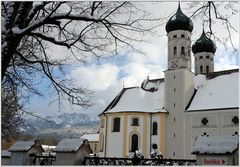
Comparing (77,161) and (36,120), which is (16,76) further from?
(77,161)

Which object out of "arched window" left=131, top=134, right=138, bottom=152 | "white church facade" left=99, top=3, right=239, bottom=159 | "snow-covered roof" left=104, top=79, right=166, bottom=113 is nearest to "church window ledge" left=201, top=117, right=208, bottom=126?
"white church facade" left=99, top=3, right=239, bottom=159

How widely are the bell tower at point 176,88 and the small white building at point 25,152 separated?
43.9 feet

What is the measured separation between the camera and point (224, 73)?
2194 centimetres

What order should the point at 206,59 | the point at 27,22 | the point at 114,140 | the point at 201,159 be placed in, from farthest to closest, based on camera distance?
the point at 206,59 < the point at 114,140 < the point at 201,159 < the point at 27,22

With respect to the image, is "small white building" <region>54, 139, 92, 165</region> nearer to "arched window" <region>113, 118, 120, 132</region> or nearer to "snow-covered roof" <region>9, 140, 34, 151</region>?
"snow-covered roof" <region>9, 140, 34, 151</region>

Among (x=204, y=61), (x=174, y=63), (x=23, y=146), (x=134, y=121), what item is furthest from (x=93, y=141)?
(x=23, y=146)

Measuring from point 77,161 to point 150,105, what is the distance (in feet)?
52.0

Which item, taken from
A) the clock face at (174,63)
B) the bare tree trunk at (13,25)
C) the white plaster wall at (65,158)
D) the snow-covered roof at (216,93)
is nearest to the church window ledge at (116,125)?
the snow-covered roof at (216,93)

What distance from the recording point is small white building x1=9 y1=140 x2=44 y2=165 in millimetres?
7023

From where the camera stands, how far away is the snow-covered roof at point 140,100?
21.6 metres

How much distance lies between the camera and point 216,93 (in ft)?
67.4

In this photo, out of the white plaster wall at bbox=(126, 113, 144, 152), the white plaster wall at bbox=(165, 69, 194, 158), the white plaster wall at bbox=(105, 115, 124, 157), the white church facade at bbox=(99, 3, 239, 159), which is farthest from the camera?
the white plaster wall at bbox=(105, 115, 124, 157)

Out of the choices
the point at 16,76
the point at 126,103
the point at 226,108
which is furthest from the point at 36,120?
the point at 126,103

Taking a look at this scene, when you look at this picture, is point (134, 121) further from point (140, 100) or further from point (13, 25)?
point (13, 25)
